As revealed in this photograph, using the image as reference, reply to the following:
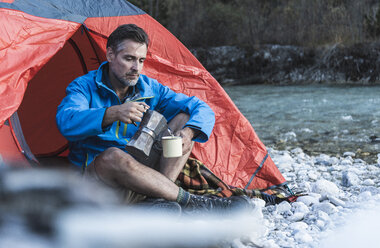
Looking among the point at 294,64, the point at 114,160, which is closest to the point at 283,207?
the point at 114,160

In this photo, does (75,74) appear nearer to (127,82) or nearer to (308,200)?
(127,82)

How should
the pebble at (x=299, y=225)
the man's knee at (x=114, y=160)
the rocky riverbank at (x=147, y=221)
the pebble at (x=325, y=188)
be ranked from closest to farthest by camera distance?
the rocky riverbank at (x=147, y=221) < the man's knee at (x=114, y=160) < the pebble at (x=299, y=225) < the pebble at (x=325, y=188)

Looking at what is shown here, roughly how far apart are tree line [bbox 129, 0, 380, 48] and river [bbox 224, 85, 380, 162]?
312 cm

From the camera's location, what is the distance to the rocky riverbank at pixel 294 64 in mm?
11977

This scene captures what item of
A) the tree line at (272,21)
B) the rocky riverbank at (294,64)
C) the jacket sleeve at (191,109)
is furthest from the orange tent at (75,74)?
the tree line at (272,21)

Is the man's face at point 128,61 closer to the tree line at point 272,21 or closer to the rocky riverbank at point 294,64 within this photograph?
the rocky riverbank at point 294,64

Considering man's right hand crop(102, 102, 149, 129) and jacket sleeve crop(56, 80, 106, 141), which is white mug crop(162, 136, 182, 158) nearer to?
man's right hand crop(102, 102, 149, 129)

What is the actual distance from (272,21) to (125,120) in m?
13.5

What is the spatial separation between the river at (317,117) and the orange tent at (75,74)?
166 cm

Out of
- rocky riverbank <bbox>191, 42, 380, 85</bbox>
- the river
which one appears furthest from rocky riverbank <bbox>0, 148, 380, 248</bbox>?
rocky riverbank <bbox>191, 42, 380, 85</bbox>

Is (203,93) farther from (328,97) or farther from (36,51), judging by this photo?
(328,97)

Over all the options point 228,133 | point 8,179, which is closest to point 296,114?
point 228,133

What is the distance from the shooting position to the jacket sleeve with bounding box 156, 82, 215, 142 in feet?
8.50

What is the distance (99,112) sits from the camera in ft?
7.39
